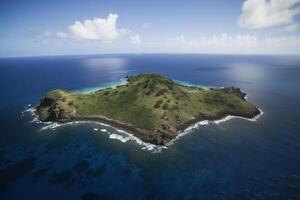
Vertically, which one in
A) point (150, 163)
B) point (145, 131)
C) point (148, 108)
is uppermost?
point (148, 108)

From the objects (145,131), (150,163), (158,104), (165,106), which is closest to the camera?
(150,163)

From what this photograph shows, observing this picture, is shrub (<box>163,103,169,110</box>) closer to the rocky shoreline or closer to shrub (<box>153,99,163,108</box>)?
shrub (<box>153,99,163,108</box>)

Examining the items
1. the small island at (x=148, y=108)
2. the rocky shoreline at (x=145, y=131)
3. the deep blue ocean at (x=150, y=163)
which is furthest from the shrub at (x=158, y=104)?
the deep blue ocean at (x=150, y=163)

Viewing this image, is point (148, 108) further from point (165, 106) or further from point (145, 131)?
point (145, 131)

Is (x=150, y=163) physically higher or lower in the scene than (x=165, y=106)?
lower

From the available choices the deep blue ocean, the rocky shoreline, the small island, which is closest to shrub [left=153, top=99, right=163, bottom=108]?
the small island

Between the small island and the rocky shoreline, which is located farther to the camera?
the small island

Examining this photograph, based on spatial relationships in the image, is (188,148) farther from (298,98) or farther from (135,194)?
(298,98)

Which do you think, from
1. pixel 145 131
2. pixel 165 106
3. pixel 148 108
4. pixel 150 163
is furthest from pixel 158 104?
pixel 150 163
